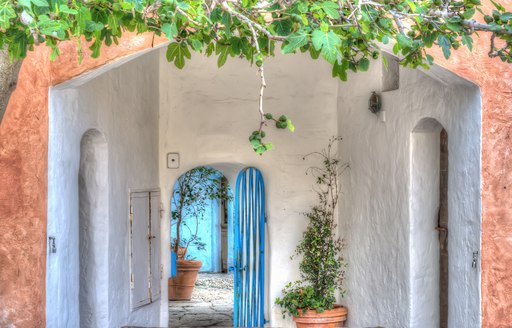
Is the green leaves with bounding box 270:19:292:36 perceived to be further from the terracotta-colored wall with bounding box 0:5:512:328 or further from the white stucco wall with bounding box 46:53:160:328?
the white stucco wall with bounding box 46:53:160:328

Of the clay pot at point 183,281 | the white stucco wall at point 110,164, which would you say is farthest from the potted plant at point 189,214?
the white stucco wall at point 110,164

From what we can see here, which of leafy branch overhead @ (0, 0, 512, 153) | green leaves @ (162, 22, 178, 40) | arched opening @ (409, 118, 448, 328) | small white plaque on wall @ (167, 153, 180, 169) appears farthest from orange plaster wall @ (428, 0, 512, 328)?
small white plaque on wall @ (167, 153, 180, 169)

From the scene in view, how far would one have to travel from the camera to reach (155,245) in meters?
Result: 9.80

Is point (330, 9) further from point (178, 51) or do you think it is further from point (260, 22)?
point (178, 51)

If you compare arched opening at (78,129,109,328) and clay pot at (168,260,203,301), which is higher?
arched opening at (78,129,109,328)

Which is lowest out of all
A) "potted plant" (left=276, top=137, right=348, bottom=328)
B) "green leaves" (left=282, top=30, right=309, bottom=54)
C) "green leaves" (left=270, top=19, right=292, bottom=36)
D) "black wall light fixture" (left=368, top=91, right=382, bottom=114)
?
"potted plant" (left=276, top=137, right=348, bottom=328)

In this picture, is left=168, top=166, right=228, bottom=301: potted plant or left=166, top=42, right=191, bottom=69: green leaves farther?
left=168, top=166, right=228, bottom=301: potted plant

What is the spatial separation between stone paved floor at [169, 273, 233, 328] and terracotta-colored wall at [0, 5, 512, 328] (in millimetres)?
5005

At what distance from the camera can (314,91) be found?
1023cm

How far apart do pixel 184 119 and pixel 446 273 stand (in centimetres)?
407

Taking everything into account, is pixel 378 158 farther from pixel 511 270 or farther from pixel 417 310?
pixel 511 270

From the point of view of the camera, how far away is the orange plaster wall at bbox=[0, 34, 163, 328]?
5641 millimetres

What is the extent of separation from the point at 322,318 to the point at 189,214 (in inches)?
247

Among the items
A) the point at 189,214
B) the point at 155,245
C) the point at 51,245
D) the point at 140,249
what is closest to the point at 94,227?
the point at 140,249
